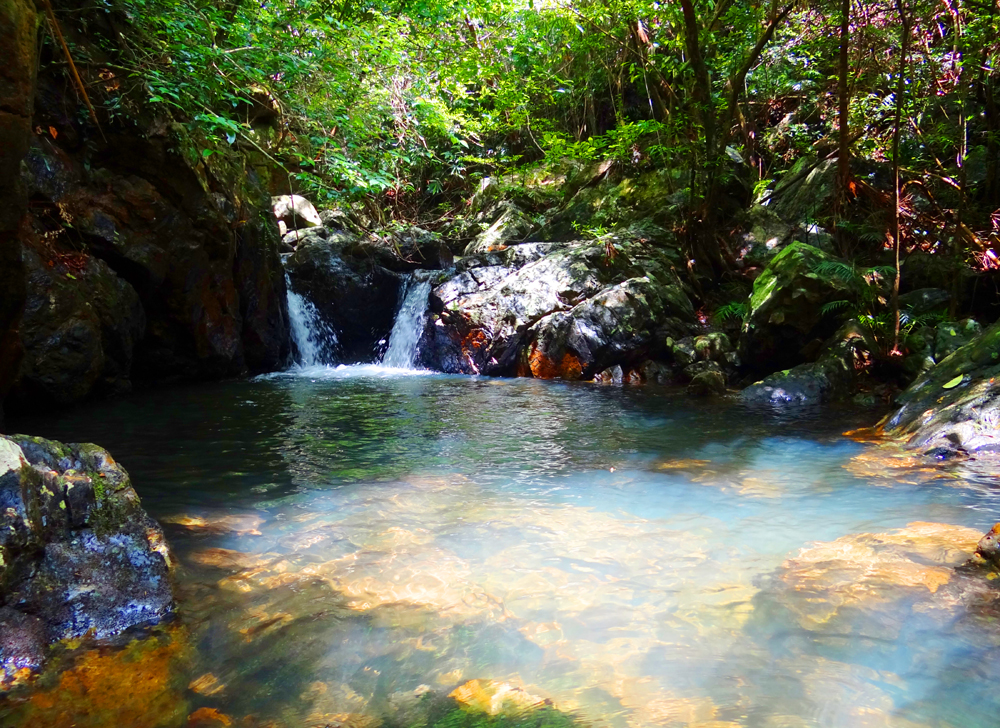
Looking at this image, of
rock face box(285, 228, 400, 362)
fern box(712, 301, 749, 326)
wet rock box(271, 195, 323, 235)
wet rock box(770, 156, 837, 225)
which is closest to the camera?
wet rock box(770, 156, 837, 225)

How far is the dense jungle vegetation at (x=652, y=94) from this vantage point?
671 centimetres

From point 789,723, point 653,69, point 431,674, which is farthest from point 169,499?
point 653,69

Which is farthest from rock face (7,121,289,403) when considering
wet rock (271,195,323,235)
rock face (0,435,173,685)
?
rock face (0,435,173,685)

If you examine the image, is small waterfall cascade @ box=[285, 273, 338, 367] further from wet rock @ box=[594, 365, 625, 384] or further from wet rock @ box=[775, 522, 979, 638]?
wet rock @ box=[775, 522, 979, 638]

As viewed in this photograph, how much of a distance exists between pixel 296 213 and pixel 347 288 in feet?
9.26

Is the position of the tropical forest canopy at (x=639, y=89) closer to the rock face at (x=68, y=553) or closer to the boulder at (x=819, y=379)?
the boulder at (x=819, y=379)

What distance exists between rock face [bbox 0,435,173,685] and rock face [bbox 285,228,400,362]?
33.8ft

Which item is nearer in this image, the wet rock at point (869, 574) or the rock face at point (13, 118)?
the wet rock at point (869, 574)

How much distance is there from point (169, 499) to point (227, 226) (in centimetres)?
633

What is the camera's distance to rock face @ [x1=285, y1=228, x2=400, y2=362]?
12875 mm

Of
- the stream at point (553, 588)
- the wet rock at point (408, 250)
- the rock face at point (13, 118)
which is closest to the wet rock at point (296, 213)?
the wet rock at point (408, 250)

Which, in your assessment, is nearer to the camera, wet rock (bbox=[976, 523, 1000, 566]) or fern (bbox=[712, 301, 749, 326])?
wet rock (bbox=[976, 523, 1000, 566])

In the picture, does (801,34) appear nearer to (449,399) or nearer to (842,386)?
(842,386)

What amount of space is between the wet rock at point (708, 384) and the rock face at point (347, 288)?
7.07m
